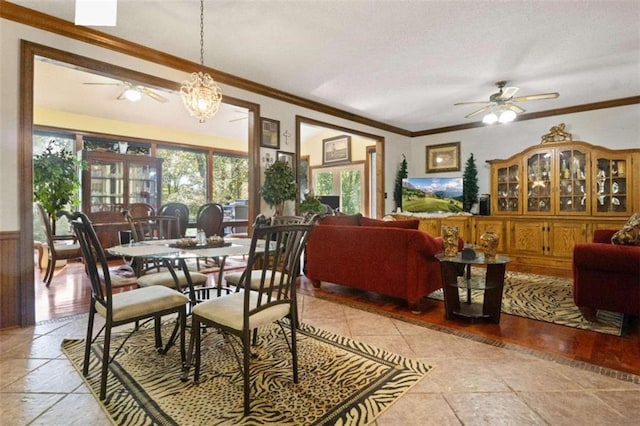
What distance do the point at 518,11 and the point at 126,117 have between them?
650 cm

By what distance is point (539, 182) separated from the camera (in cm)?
564

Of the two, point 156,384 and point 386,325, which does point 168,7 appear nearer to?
point 156,384

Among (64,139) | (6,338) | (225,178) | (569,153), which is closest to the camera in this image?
(6,338)

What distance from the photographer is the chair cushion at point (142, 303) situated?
1.84 metres

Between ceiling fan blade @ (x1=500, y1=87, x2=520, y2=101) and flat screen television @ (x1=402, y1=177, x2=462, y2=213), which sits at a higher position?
ceiling fan blade @ (x1=500, y1=87, x2=520, y2=101)

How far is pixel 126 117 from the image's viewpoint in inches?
246

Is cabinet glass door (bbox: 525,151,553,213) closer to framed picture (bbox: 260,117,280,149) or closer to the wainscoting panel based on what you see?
framed picture (bbox: 260,117,280,149)

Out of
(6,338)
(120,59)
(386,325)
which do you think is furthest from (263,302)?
(120,59)

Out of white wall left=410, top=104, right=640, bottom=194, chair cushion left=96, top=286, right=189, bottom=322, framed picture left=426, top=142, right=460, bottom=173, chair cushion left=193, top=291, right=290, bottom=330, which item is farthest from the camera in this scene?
framed picture left=426, top=142, right=460, bottom=173

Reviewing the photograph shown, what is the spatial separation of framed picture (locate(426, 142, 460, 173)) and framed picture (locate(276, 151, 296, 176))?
367 cm

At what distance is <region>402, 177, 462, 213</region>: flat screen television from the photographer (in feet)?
21.3

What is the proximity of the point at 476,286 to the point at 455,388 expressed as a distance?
1181mm

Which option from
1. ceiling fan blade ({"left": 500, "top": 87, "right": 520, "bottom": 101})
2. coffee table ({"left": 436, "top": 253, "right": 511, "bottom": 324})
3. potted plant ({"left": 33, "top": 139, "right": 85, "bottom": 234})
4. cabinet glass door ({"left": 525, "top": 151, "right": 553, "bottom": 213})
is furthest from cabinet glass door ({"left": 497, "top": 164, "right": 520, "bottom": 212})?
potted plant ({"left": 33, "top": 139, "right": 85, "bottom": 234})

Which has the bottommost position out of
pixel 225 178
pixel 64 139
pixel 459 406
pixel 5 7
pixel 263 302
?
pixel 459 406
